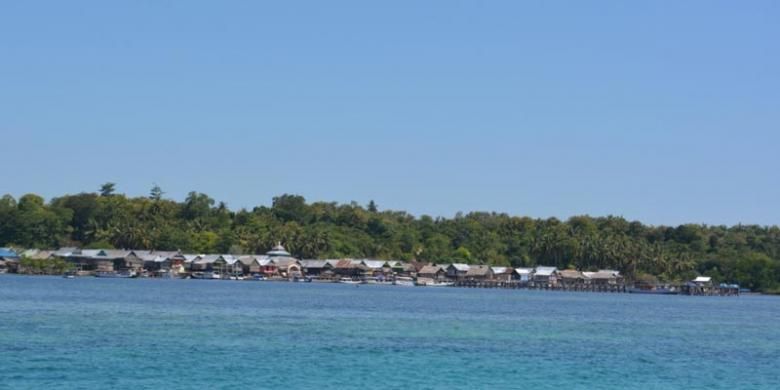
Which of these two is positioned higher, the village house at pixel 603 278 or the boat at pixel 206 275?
the village house at pixel 603 278

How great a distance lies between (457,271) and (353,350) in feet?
486

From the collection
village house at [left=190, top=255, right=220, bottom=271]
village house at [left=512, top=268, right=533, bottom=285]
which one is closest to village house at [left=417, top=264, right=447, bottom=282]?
village house at [left=512, top=268, right=533, bottom=285]

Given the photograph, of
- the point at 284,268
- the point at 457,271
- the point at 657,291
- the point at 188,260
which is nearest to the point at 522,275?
the point at 457,271

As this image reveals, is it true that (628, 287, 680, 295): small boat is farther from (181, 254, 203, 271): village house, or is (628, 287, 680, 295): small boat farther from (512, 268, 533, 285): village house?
(181, 254, 203, 271): village house

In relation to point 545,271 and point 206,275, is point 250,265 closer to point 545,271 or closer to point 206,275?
point 206,275

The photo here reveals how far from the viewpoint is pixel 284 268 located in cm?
19125

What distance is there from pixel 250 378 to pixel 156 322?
77.9 feet

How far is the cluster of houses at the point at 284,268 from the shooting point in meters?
178

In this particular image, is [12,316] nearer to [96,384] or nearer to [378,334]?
[378,334]

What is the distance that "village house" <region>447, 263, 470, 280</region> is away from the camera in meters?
196

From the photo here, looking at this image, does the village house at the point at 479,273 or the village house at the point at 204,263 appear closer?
the village house at the point at 204,263

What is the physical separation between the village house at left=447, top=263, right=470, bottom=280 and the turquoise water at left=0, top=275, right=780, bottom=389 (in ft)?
379

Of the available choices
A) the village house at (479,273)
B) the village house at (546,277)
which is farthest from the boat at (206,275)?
the village house at (546,277)

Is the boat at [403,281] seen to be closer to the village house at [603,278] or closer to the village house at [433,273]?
the village house at [433,273]
